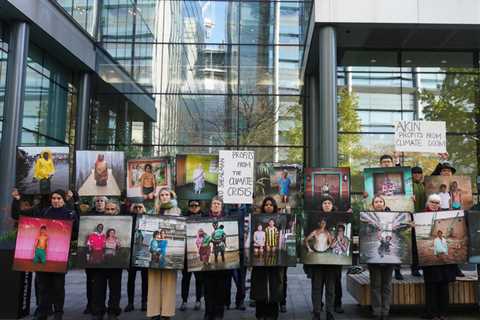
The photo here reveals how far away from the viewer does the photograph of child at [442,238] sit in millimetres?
7902

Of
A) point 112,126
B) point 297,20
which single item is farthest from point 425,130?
point 112,126

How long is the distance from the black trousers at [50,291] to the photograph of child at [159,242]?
1254mm

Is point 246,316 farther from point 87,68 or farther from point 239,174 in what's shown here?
point 87,68

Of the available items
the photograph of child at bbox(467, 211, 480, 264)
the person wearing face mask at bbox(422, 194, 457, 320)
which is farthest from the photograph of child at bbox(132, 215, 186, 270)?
the photograph of child at bbox(467, 211, 480, 264)

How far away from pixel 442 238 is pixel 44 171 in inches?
276

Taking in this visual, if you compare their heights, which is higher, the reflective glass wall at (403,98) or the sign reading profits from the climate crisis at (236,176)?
the reflective glass wall at (403,98)

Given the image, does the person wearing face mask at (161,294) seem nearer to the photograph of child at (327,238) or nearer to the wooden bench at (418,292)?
the photograph of child at (327,238)

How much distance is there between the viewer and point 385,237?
7895 mm

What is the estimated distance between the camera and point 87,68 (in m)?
20.9

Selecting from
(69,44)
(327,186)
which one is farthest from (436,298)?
(69,44)

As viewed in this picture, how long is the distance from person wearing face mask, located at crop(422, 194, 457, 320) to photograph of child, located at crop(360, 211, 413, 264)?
556mm

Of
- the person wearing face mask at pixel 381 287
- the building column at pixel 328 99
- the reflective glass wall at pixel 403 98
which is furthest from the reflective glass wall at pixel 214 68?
the person wearing face mask at pixel 381 287

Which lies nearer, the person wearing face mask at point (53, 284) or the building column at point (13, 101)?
the person wearing face mask at point (53, 284)

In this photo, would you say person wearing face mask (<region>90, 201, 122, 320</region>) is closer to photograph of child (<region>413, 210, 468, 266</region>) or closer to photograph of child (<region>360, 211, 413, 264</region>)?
photograph of child (<region>360, 211, 413, 264</region>)
